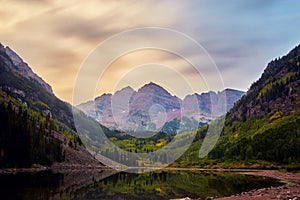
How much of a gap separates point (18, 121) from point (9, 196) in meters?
99.3

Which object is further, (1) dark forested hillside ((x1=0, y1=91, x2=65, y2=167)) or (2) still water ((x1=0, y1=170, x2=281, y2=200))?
(1) dark forested hillside ((x1=0, y1=91, x2=65, y2=167))

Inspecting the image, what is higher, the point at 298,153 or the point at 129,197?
the point at 298,153

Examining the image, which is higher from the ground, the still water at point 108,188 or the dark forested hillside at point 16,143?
the dark forested hillside at point 16,143

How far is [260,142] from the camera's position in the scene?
19725 cm

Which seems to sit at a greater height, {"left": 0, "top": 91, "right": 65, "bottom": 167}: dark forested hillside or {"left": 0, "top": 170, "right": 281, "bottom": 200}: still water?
{"left": 0, "top": 91, "right": 65, "bottom": 167}: dark forested hillside

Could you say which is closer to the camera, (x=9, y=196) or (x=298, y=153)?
(x=9, y=196)

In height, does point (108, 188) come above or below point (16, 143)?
below

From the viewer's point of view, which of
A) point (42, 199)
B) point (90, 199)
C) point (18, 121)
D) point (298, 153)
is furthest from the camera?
point (298, 153)

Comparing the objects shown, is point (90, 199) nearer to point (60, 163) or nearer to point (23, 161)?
point (23, 161)

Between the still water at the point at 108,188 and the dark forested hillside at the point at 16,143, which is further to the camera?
the dark forested hillside at the point at 16,143

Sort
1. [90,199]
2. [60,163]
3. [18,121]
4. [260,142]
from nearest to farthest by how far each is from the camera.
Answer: [90,199]
[18,121]
[60,163]
[260,142]

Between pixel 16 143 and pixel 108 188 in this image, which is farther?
pixel 16 143

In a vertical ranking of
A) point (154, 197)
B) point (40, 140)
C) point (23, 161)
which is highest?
point (40, 140)

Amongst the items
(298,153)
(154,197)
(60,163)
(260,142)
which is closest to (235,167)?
(260,142)
